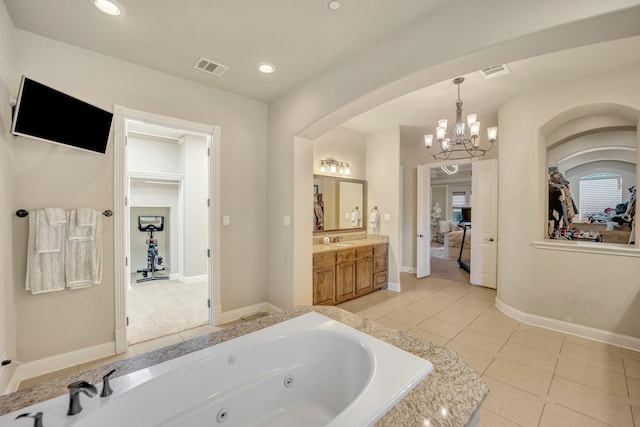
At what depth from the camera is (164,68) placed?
2775 mm

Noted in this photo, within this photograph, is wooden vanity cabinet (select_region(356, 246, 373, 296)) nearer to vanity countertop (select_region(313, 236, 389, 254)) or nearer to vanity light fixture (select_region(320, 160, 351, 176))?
vanity countertop (select_region(313, 236, 389, 254))

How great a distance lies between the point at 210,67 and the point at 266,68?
577 mm

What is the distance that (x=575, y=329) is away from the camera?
305 centimetres

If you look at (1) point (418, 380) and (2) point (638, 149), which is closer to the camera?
(1) point (418, 380)

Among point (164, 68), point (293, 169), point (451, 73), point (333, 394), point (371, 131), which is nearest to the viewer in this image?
point (333, 394)

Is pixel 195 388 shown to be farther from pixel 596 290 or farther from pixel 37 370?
pixel 596 290

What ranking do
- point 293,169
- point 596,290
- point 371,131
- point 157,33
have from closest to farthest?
point 157,33, point 596,290, point 293,169, point 371,131

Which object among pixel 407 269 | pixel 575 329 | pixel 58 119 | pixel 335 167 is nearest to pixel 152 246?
pixel 58 119

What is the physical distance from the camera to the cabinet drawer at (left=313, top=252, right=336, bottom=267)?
3.63 m

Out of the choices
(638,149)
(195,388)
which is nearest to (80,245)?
(195,388)

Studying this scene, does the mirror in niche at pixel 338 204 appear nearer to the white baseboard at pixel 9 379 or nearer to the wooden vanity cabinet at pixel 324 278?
the wooden vanity cabinet at pixel 324 278

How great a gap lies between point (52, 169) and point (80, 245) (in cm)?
70

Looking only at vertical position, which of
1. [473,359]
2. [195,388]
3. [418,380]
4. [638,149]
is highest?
[638,149]

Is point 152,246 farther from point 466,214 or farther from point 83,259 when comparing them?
point 466,214
